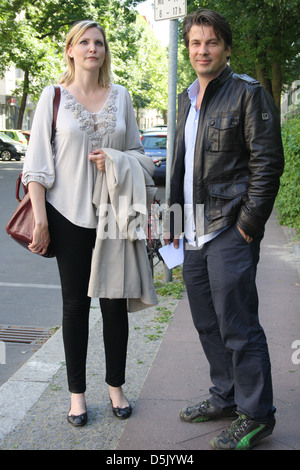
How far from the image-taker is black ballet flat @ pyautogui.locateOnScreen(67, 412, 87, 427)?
10.2 ft

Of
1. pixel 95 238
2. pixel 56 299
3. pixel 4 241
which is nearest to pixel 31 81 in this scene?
pixel 4 241

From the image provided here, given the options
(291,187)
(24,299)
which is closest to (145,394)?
(24,299)

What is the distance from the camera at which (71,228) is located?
302 centimetres

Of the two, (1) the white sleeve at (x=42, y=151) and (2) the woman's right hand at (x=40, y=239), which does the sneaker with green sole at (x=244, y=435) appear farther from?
(1) the white sleeve at (x=42, y=151)

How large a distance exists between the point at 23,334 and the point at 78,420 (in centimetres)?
182

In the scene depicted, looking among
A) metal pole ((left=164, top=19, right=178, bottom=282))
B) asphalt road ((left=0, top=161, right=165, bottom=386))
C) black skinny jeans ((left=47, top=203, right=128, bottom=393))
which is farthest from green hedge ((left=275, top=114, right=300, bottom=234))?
black skinny jeans ((left=47, top=203, right=128, bottom=393))

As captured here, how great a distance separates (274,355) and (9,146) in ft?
94.3

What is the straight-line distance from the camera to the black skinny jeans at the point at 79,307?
3029mm

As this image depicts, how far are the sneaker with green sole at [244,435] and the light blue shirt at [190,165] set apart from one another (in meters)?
0.90

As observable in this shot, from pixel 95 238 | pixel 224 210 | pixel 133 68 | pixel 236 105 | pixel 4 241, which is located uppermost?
pixel 133 68

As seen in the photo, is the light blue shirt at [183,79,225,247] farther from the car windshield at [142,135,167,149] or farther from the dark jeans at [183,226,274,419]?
the car windshield at [142,135,167,149]

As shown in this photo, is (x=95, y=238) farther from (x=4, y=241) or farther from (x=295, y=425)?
(x=4, y=241)

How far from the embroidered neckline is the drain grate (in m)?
2.18
